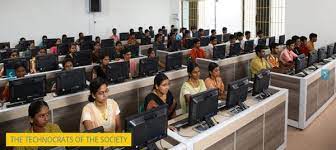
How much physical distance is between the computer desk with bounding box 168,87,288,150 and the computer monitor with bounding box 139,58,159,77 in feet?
5.62

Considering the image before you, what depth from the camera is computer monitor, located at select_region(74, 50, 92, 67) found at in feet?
19.9

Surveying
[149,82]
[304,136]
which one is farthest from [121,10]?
[304,136]

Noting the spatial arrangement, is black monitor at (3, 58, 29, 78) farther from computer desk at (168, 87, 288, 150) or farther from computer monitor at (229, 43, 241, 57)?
computer monitor at (229, 43, 241, 57)

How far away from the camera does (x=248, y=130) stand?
3.40 metres

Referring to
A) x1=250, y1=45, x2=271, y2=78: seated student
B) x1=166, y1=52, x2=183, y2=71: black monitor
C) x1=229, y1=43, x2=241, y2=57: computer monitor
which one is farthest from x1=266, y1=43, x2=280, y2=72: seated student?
x1=166, y1=52, x2=183, y2=71: black monitor

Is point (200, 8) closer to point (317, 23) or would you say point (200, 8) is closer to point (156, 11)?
point (156, 11)

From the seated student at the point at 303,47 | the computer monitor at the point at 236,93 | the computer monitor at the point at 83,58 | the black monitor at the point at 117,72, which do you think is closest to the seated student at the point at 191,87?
the computer monitor at the point at 236,93

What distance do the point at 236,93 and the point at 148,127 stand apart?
131 cm

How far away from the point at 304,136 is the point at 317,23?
197 inches

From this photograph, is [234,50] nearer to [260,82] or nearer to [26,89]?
[260,82]

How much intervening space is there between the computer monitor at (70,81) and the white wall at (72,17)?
6.34m

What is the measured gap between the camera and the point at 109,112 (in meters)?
3.19

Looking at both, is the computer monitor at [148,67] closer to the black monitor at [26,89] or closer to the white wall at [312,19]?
the black monitor at [26,89]

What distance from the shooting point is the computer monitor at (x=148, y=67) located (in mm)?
4977
